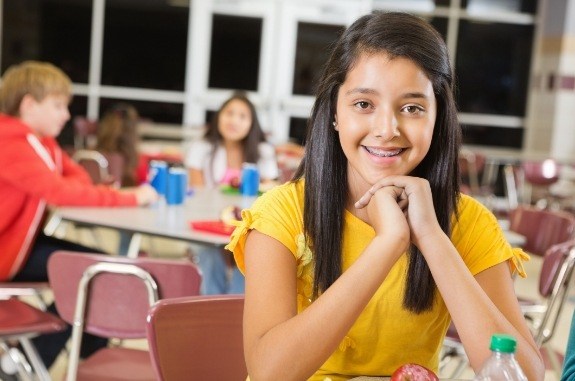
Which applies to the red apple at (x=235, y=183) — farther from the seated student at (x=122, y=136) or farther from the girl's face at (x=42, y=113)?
the seated student at (x=122, y=136)

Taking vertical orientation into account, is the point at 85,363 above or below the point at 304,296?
below

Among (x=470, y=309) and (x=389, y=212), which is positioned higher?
(x=389, y=212)

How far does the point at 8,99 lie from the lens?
3809 mm

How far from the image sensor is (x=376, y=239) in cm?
159

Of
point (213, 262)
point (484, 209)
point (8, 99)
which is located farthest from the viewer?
point (213, 262)

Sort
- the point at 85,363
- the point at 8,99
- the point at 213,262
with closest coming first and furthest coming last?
1. the point at 85,363
2. the point at 8,99
3. the point at 213,262

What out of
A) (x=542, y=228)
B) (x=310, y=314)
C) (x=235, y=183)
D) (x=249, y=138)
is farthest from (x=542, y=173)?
(x=310, y=314)

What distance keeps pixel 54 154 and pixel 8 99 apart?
0.31 m

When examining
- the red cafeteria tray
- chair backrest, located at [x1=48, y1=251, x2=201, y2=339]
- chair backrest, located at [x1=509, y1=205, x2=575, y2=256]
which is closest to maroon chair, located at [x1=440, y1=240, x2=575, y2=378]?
chair backrest, located at [x1=509, y1=205, x2=575, y2=256]

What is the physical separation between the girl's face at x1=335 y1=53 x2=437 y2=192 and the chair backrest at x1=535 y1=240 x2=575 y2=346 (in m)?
1.72

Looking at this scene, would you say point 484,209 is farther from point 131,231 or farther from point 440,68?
point 131,231

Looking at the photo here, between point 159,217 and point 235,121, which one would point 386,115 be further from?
point 235,121

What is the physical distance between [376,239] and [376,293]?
20 centimetres

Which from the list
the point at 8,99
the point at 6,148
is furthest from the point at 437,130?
the point at 8,99
